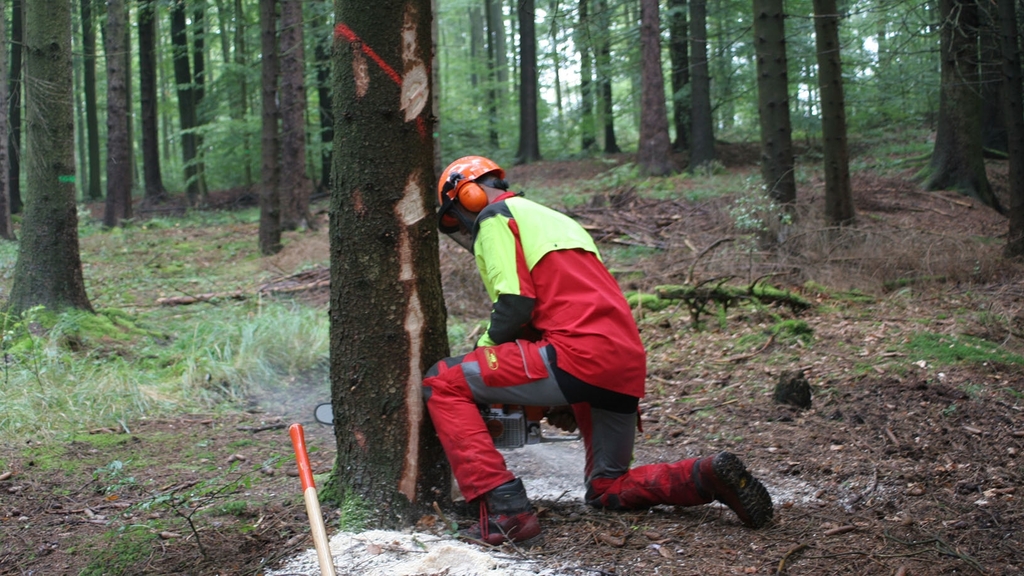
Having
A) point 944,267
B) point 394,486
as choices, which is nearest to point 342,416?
point 394,486

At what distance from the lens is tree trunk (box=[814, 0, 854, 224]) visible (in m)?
10.5

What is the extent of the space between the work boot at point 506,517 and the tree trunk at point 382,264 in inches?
13.6

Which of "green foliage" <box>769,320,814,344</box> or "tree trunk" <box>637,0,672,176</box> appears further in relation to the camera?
"tree trunk" <box>637,0,672,176</box>

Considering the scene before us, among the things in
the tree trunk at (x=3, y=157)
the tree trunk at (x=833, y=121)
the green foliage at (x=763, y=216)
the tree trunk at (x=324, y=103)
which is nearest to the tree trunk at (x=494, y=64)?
the tree trunk at (x=324, y=103)

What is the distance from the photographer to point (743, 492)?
3500 millimetres

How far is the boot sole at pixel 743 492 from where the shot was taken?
3480 millimetres

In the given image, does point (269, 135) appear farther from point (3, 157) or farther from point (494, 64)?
point (494, 64)

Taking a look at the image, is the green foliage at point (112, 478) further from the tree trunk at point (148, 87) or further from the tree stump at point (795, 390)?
the tree trunk at point (148, 87)

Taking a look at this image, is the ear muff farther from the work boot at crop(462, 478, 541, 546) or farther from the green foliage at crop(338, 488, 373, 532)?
→ the green foliage at crop(338, 488, 373, 532)

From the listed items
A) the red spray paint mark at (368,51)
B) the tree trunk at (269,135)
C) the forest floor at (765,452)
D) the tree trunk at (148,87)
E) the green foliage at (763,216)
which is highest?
the tree trunk at (148,87)

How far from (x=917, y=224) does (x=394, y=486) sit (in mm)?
10770

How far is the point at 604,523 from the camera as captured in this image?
3695 millimetres

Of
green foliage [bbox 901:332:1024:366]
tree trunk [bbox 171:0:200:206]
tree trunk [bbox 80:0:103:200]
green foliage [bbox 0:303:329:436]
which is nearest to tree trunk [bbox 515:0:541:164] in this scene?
tree trunk [bbox 171:0:200:206]

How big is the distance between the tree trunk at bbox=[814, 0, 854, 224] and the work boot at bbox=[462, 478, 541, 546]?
8421 millimetres
